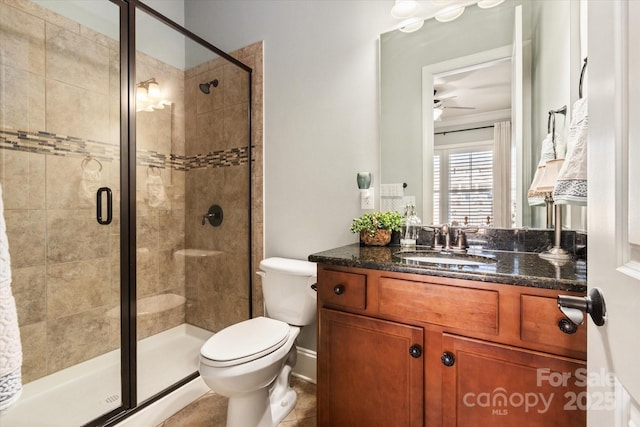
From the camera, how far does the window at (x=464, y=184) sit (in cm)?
145

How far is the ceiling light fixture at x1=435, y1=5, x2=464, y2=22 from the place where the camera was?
1.50m

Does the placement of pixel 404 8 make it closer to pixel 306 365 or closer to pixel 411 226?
pixel 411 226

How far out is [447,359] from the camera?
977mm

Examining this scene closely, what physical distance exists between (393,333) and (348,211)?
0.84 metres

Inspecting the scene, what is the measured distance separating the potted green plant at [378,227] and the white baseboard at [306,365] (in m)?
0.91

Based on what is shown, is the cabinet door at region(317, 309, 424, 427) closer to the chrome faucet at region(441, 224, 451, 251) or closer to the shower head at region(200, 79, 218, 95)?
the chrome faucet at region(441, 224, 451, 251)

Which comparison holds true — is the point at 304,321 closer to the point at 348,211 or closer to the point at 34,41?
the point at 348,211

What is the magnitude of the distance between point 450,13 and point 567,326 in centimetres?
148

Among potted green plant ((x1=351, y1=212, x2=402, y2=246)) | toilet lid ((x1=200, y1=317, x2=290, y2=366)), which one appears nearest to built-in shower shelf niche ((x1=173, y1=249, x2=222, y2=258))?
toilet lid ((x1=200, y1=317, x2=290, y2=366))

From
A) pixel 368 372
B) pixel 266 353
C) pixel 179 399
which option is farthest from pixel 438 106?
pixel 179 399

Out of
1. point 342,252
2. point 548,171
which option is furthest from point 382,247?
point 548,171

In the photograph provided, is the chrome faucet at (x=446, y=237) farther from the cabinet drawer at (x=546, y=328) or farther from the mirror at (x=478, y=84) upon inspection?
the cabinet drawer at (x=546, y=328)

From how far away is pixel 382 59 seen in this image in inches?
66.1

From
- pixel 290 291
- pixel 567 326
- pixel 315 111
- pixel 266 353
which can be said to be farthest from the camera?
pixel 315 111
